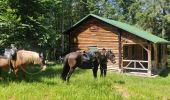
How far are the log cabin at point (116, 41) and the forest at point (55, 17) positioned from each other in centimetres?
256

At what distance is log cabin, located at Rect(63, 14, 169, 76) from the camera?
27.2 metres

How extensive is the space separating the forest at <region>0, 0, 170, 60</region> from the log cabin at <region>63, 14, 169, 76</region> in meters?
2.56

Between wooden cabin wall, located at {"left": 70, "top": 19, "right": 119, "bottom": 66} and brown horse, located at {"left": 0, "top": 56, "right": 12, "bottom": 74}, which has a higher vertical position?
wooden cabin wall, located at {"left": 70, "top": 19, "right": 119, "bottom": 66}

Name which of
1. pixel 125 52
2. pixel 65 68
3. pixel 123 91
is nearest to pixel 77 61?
pixel 65 68

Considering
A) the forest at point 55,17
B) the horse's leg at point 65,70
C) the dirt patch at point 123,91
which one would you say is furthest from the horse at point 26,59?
the forest at point 55,17

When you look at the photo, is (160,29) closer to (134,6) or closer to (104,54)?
(134,6)

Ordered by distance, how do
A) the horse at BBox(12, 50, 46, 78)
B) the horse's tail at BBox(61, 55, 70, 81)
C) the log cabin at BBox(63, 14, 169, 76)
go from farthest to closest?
the log cabin at BBox(63, 14, 169, 76) → the horse's tail at BBox(61, 55, 70, 81) → the horse at BBox(12, 50, 46, 78)

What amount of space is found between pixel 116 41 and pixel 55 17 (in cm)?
2176

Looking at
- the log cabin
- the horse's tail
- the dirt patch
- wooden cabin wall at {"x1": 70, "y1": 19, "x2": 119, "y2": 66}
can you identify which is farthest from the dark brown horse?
wooden cabin wall at {"x1": 70, "y1": 19, "x2": 119, "y2": 66}

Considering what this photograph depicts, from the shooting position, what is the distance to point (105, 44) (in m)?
29.5

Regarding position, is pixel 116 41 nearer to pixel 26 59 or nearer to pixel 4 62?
pixel 26 59

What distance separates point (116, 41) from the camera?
28.5 metres

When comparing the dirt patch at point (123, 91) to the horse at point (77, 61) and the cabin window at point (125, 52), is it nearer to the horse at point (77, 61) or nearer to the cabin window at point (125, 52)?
the horse at point (77, 61)

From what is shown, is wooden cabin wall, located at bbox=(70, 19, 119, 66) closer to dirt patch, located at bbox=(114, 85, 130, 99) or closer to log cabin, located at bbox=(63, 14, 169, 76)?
log cabin, located at bbox=(63, 14, 169, 76)
